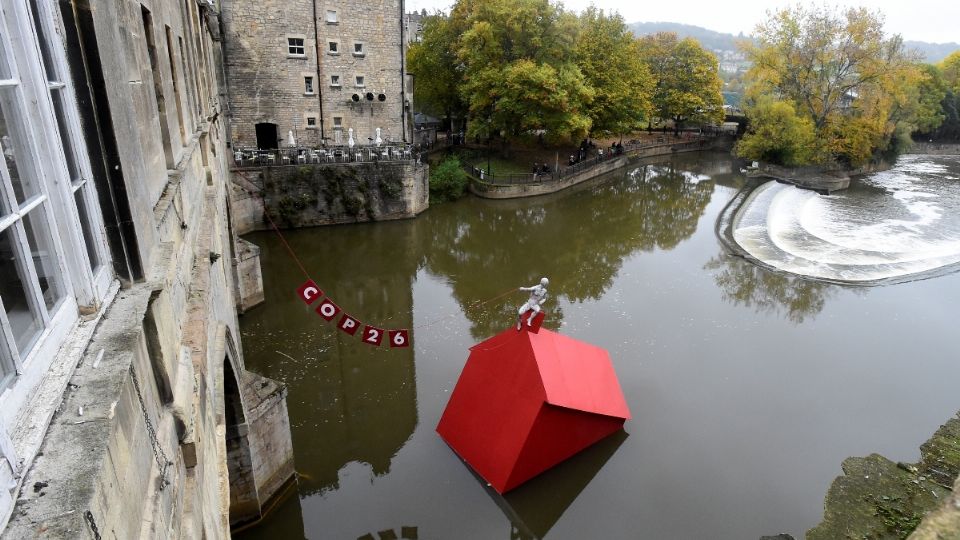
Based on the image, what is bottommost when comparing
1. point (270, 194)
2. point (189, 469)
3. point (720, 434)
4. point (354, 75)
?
point (720, 434)

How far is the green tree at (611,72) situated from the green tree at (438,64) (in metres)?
6.59

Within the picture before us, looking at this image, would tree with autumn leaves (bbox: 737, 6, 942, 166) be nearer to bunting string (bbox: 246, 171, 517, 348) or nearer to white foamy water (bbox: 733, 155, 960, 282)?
white foamy water (bbox: 733, 155, 960, 282)

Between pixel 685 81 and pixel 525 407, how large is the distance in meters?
35.6

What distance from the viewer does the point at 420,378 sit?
1113 centimetres

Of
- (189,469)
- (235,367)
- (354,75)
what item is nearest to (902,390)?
(235,367)

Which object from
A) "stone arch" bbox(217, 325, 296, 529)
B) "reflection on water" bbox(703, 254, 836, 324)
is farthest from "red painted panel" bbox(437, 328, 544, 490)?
"reflection on water" bbox(703, 254, 836, 324)

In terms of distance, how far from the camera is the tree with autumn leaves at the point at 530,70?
2492cm

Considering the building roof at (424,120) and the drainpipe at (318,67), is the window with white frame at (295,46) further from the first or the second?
the building roof at (424,120)

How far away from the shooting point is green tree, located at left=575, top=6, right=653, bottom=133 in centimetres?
2991

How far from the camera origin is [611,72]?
99.0ft

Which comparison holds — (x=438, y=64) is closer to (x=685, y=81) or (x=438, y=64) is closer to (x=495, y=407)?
(x=685, y=81)

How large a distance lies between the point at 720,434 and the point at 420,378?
5579 mm

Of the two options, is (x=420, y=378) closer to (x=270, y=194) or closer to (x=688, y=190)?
(x=270, y=194)

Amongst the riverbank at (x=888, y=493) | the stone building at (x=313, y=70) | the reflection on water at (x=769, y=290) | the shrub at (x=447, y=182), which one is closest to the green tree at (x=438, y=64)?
the shrub at (x=447, y=182)
